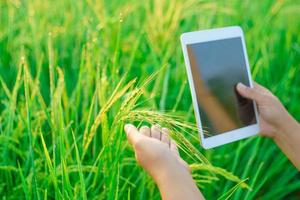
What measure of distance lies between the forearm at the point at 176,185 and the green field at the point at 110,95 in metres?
0.07

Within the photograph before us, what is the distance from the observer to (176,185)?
125 cm

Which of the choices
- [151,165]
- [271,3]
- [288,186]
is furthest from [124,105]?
[271,3]

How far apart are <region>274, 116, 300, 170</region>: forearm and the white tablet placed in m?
0.07

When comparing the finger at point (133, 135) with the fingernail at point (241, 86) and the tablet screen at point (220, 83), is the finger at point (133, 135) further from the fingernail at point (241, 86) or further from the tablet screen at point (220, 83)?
the fingernail at point (241, 86)

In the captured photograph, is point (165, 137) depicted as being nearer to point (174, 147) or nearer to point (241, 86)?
point (174, 147)

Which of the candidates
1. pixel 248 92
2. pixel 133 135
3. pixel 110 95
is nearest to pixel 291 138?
pixel 248 92

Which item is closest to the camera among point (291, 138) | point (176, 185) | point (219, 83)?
point (176, 185)

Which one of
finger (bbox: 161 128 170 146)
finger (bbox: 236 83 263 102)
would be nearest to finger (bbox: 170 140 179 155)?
finger (bbox: 161 128 170 146)

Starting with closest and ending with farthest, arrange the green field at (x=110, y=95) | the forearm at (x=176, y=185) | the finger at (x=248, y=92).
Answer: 1. the forearm at (x=176, y=185)
2. the green field at (x=110, y=95)
3. the finger at (x=248, y=92)

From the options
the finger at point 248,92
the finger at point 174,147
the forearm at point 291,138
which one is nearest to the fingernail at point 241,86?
the finger at point 248,92

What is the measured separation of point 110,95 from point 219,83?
0.31 meters

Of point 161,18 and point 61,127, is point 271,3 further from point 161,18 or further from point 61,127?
point 61,127

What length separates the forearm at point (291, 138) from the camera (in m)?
1.71

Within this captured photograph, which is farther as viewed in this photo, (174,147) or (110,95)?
(110,95)
